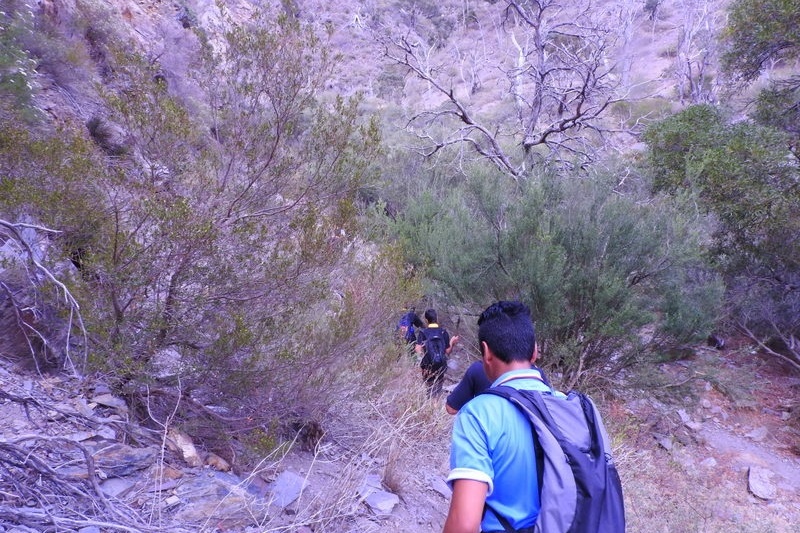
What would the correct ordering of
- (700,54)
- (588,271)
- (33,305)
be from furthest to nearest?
(700,54) → (588,271) → (33,305)

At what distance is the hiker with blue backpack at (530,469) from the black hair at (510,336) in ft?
0.65

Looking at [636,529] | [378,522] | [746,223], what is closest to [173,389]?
[378,522]

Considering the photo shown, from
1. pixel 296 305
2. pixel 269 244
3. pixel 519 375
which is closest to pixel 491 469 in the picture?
pixel 519 375

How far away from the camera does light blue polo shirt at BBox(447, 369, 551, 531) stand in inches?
64.0

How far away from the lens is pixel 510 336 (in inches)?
77.2

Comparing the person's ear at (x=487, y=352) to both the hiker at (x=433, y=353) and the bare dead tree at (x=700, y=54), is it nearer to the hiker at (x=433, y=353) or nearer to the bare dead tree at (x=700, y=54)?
the hiker at (x=433, y=353)

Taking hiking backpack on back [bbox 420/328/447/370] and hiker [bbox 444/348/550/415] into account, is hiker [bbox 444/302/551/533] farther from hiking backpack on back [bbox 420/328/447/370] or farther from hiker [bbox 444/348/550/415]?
hiking backpack on back [bbox 420/328/447/370]

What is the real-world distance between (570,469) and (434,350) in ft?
14.3

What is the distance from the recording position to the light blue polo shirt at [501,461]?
5.33 ft

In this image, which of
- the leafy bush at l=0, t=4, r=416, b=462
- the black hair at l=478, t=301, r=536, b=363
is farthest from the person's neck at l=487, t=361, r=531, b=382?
the leafy bush at l=0, t=4, r=416, b=462

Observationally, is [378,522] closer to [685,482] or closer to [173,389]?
[173,389]

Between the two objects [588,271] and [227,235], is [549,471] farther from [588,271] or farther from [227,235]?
[588,271]

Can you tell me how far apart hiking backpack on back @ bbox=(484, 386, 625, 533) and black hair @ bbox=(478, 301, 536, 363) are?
216 mm

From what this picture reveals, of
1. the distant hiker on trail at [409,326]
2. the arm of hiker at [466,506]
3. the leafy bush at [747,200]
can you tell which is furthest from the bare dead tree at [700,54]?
the arm of hiker at [466,506]
